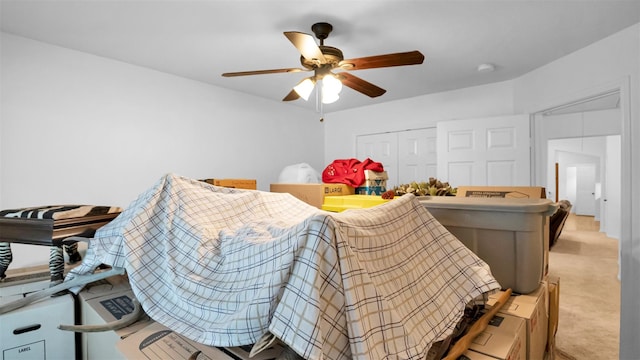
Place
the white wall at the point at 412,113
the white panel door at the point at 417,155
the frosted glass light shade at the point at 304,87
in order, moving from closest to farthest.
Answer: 1. the frosted glass light shade at the point at 304,87
2. the white wall at the point at 412,113
3. the white panel door at the point at 417,155

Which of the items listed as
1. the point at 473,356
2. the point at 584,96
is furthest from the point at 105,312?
the point at 584,96

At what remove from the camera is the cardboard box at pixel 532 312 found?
2.77 ft

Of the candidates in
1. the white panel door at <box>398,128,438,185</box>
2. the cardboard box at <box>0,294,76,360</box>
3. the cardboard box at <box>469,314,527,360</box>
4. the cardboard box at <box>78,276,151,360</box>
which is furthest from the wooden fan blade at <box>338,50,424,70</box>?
the white panel door at <box>398,128,438,185</box>

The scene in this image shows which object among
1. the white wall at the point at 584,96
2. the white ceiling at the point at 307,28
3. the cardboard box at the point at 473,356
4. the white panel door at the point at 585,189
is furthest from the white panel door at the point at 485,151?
the white panel door at the point at 585,189

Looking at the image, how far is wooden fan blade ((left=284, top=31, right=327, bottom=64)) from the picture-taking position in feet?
5.19

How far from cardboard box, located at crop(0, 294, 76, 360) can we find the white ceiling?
1.75m

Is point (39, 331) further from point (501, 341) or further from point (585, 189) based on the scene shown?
point (585, 189)

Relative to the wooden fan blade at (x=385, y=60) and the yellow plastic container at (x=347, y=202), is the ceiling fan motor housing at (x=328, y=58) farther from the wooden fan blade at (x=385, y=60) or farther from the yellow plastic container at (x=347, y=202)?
the yellow plastic container at (x=347, y=202)

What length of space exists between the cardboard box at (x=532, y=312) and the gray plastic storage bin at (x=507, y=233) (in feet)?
0.15

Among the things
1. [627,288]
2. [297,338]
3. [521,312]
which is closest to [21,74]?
[297,338]

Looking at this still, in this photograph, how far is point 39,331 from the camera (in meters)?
0.97

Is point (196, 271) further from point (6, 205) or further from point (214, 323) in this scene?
point (6, 205)

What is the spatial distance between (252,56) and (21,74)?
1.74m

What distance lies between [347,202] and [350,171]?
1.33 feet
